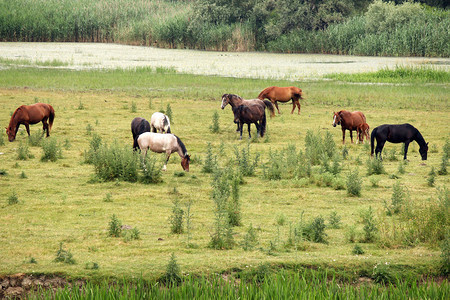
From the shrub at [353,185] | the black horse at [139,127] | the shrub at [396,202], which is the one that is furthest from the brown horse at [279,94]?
the shrub at [396,202]

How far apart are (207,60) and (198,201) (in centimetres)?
2844

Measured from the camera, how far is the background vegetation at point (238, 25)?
41344 mm

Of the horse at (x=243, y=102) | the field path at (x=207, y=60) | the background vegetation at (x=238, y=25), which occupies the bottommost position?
the horse at (x=243, y=102)

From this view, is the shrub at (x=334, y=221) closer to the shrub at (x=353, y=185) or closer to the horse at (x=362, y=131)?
the shrub at (x=353, y=185)

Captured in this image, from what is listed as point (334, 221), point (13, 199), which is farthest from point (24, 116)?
point (334, 221)

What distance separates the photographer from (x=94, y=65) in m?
35.5

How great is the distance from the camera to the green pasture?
7922 millimetres

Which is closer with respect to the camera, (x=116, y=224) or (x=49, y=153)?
(x=116, y=224)

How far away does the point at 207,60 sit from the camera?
3906 centimetres

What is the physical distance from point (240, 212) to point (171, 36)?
124 feet

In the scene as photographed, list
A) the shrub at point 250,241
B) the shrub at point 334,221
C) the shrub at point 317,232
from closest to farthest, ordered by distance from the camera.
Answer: the shrub at point 250,241 → the shrub at point 317,232 → the shrub at point 334,221

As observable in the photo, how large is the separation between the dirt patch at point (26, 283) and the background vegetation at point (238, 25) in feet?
113

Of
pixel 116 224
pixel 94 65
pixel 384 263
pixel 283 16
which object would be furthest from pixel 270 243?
pixel 283 16

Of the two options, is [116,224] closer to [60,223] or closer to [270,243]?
[60,223]
